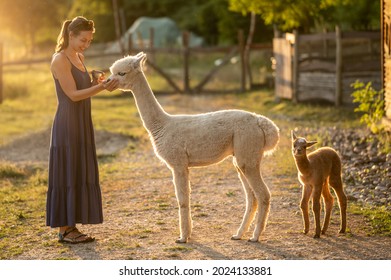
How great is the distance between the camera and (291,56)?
23.1 meters

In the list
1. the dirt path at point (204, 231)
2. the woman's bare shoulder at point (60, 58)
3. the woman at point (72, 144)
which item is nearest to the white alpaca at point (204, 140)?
the dirt path at point (204, 231)

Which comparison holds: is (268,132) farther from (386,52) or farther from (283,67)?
(283,67)

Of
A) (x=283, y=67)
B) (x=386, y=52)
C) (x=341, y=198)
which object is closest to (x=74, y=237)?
(x=341, y=198)

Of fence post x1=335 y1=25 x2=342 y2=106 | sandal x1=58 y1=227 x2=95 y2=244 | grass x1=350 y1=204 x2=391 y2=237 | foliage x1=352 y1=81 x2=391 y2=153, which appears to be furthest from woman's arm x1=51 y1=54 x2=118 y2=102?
fence post x1=335 y1=25 x2=342 y2=106

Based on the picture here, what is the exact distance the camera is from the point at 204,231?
8.97m

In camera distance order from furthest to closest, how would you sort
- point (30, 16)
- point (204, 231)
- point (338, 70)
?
point (30, 16)
point (338, 70)
point (204, 231)

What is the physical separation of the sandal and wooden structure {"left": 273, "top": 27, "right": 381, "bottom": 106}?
43.2ft

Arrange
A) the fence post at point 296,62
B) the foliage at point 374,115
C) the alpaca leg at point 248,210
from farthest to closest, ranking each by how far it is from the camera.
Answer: the fence post at point 296,62 < the foliage at point 374,115 < the alpaca leg at point 248,210

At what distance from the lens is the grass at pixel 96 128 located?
928 cm

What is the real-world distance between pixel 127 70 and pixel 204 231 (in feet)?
6.92

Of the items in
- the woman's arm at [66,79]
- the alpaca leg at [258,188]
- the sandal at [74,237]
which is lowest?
the sandal at [74,237]

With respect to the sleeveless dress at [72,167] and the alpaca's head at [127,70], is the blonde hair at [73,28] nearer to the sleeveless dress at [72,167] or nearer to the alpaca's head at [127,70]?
Result: the sleeveless dress at [72,167]

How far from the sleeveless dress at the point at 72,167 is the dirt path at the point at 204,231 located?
349 millimetres
